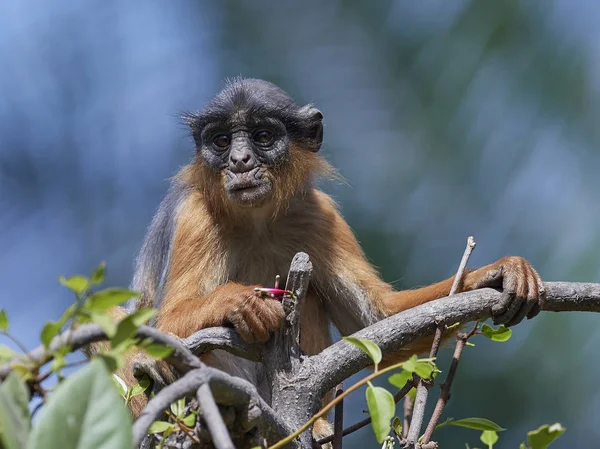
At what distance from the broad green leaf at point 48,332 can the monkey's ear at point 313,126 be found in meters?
4.97

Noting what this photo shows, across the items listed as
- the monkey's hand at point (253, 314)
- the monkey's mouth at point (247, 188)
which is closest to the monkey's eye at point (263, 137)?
the monkey's mouth at point (247, 188)

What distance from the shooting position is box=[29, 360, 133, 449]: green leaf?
69.9 inches

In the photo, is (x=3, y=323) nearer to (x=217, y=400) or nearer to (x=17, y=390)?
(x=17, y=390)

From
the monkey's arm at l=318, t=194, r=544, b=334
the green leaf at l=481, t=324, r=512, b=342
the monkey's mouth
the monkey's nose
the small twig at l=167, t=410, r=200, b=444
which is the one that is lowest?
the small twig at l=167, t=410, r=200, b=444

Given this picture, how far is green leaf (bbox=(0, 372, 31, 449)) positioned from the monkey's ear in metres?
5.07

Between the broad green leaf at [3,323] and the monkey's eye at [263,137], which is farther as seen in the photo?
the monkey's eye at [263,137]

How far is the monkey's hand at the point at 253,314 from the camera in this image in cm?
388

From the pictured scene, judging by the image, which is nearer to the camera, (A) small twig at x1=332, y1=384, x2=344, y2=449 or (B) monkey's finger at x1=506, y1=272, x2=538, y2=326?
(A) small twig at x1=332, y1=384, x2=344, y2=449

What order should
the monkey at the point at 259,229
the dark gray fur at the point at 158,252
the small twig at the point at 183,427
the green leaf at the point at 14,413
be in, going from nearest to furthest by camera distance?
1. the green leaf at the point at 14,413
2. the small twig at the point at 183,427
3. the monkey at the point at 259,229
4. the dark gray fur at the point at 158,252

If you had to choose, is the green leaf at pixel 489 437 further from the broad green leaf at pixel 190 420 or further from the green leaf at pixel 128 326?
the green leaf at pixel 128 326

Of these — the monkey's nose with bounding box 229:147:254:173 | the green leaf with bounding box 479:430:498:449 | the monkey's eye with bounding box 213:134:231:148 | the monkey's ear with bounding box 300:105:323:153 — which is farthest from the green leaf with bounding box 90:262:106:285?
the monkey's ear with bounding box 300:105:323:153

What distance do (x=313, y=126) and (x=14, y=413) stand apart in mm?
5290

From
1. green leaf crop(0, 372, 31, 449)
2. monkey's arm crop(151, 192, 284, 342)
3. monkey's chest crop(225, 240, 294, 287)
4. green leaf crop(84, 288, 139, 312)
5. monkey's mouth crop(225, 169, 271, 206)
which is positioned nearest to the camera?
green leaf crop(0, 372, 31, 449)

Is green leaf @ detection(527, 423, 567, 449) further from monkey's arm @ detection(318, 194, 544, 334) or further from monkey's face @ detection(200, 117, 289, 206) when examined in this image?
monkey's face @ detection(200, 117, 289, 206)
